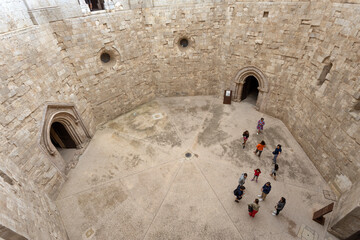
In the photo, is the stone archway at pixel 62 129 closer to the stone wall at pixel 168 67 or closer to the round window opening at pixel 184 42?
the stone wall at pixel 168 67

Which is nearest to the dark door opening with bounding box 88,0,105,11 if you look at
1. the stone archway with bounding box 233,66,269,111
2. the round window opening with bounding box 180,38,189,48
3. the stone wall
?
the stone wall

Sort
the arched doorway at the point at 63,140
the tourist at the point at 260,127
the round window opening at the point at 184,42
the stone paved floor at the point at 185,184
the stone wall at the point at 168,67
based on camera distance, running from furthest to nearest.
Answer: the round window opening at the point at 184,42 < the tourist at the point at 260,127 < the arched doorway at the point at 63,140 < the stone paved floor at the point at 185,184 < the stone wall at the point at 168,67

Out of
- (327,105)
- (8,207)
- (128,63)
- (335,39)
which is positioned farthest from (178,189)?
(335,39)

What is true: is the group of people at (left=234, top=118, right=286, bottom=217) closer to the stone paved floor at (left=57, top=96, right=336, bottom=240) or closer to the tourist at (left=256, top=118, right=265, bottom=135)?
the stone paved floor at (left=57, top=96, right=336, bottom=240)

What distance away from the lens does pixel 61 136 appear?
9.02 meters

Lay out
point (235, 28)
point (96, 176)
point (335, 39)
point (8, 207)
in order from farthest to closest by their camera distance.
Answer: point (235, 28), point (96, 176), point (335, 39), point (8, 207)

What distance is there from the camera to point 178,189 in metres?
7.07

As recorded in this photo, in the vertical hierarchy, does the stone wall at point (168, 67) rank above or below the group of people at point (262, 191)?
above

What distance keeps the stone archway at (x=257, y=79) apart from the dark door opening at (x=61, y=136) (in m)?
9.77

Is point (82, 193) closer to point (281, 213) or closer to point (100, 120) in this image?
point (100, 120)

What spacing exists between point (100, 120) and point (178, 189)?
20.3 ft

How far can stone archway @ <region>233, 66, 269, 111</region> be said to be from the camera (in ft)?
32.7

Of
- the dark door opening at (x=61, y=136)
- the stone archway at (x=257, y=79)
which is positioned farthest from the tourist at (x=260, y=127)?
the dark door opening at (x=61, y=136)

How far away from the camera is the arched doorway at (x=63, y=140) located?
8.75 metres
